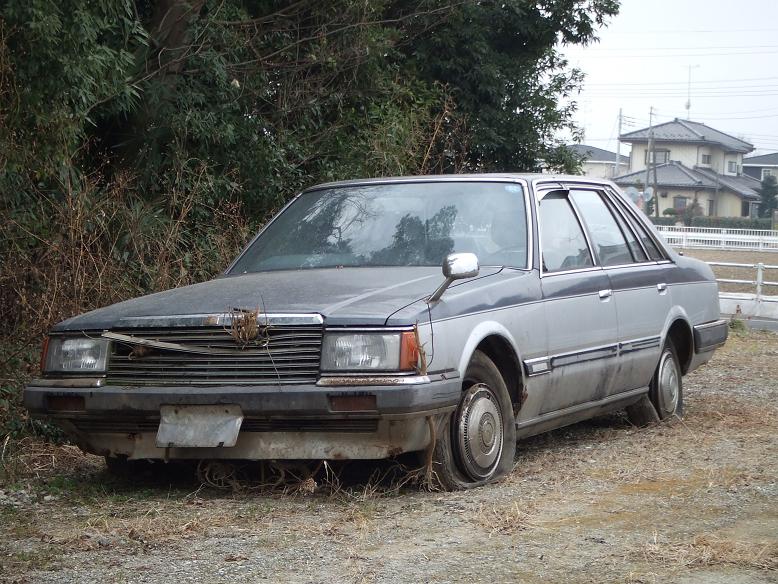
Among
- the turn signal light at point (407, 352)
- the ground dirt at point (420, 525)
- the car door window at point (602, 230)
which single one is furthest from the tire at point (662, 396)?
the turn signal light at point (407, 352)

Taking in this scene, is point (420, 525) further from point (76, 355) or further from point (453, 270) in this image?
point (76, 355)

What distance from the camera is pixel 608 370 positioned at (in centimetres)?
736

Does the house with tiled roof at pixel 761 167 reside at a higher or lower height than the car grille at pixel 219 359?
higher

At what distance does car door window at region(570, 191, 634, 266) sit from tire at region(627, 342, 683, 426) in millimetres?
764

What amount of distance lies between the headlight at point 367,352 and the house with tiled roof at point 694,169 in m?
81.3

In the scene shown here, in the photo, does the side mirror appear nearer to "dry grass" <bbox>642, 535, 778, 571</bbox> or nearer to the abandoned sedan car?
the abandoned sedan car

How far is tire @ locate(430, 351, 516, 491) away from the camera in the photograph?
5797 mm

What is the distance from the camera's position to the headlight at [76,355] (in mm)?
5867

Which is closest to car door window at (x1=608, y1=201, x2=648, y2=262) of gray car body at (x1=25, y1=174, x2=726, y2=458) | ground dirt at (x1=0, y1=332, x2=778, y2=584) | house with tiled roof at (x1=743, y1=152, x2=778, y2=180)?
gray car body at (x1=25, y1=174, x2=726, y2=458)

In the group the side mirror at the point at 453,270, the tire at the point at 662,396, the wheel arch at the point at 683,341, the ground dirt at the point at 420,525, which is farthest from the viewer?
the wheel arch at the point at 683,341

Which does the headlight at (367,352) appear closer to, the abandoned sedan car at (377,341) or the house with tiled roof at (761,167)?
the abandoned sedan car at (377,341)

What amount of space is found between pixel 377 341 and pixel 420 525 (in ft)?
2.68

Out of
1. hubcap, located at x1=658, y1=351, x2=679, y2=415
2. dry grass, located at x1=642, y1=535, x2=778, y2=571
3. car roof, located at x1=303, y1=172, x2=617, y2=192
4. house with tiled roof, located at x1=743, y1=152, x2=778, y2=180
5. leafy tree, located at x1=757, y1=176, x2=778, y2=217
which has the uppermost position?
house with tiled roof, located at x1=743, y1=152, x2=778, y2=180

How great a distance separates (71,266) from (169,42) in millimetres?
4503
